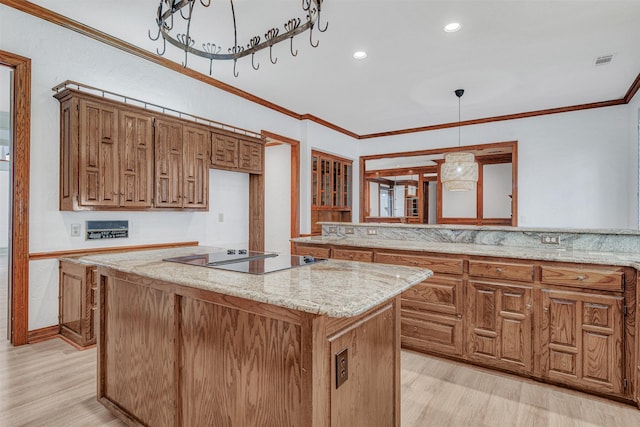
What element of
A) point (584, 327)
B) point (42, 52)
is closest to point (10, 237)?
point (42, 52)

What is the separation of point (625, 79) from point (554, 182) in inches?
62.6

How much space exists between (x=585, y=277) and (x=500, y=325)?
2.09ft

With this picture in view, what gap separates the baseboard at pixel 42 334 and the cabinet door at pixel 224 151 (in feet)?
7.25

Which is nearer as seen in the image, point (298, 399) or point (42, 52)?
point (298, 399)

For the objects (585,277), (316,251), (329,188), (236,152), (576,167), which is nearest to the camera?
(585,277)

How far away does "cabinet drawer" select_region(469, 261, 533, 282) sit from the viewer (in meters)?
2.36

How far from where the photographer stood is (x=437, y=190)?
25.2 feet

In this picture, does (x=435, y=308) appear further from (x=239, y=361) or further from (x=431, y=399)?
(x=239, y=361)

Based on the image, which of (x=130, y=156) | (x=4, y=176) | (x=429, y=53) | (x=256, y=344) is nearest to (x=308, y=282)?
(x=256, y=344)

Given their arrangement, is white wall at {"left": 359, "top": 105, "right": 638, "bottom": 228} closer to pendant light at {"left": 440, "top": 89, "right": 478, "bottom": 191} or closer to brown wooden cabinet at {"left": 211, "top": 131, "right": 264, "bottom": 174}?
pendant light at {"left": 440, "top": 89, "right": 478, "bottom": 191}

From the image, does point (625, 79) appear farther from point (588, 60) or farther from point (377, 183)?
point (377, 183)

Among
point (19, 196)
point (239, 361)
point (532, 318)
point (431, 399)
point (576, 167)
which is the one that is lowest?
point (431, 399)

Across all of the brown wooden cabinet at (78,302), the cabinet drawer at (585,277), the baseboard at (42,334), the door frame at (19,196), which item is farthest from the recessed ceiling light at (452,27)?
the baseboard at (42,334)

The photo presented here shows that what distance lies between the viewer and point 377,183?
10016 millimetres
